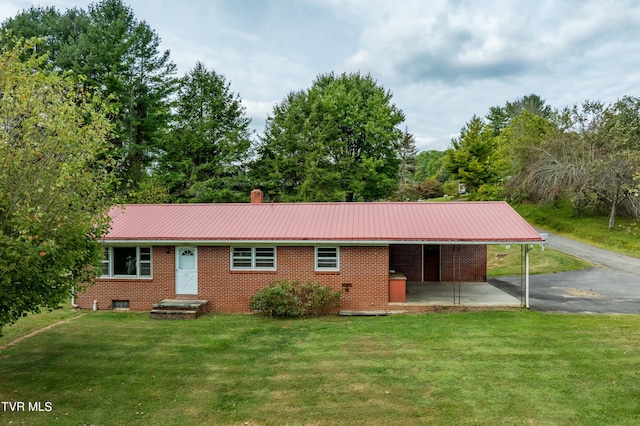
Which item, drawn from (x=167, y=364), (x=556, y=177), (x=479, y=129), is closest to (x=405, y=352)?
(x=167, y=364)

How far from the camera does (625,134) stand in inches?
1126

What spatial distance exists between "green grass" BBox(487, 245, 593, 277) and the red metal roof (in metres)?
6.91

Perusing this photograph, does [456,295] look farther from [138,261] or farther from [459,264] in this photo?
[138,261]

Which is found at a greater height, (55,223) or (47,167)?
(47,167)

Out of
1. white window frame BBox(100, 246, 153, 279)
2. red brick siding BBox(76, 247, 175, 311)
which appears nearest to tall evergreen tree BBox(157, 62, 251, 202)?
white window frame BBox(100, 246, 153, 279)

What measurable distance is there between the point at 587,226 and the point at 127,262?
30.1 metres

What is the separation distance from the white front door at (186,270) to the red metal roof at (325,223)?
0.66 m

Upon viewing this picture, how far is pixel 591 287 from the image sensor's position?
16297 mm

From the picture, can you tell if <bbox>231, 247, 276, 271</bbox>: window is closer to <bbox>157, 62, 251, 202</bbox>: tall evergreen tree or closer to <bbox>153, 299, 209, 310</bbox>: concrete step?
<bbox>153, 299, 209, 310</bbox>: concrete step

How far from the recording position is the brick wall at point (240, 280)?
527 inches

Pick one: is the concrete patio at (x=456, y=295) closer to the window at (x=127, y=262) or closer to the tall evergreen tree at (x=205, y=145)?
the window at (x=127, y=262)

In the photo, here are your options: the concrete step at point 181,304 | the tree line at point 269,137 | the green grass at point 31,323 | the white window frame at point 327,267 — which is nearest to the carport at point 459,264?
the white window frame at point 327,267

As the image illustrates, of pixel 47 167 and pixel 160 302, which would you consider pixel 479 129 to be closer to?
pixel 160 302

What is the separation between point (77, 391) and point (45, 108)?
17.5 feet
